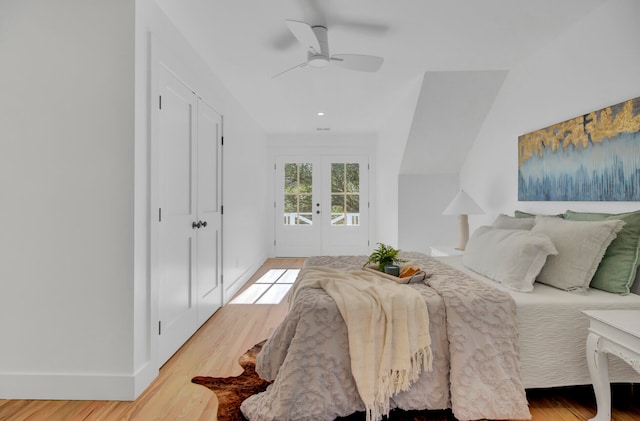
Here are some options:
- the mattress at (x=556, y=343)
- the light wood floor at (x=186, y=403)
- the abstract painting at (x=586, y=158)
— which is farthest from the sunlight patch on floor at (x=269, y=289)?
the abstract painting at (x=586, y=158)

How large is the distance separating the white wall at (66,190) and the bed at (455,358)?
988 millimetres

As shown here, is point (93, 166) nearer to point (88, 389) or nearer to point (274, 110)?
point (88, 389)

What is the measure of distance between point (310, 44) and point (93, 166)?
161cm

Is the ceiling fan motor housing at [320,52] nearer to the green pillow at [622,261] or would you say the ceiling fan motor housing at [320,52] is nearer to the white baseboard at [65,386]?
the green pillow at [622,261]

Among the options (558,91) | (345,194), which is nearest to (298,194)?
(345,194)

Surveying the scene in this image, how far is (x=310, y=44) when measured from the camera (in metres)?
2.50

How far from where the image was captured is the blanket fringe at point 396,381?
1679 millimetres

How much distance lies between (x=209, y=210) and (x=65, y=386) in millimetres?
1736

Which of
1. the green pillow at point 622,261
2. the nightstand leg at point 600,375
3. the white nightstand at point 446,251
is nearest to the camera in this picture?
the nightstand leg at point 600,375

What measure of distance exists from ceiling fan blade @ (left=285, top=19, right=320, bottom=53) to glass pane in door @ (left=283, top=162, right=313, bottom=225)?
13.9 feet

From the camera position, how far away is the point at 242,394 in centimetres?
202

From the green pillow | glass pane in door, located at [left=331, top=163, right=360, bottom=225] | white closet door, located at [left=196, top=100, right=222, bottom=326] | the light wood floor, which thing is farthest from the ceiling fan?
glass pane in door, located at [left=331, top=163, right=360, bottom=225]

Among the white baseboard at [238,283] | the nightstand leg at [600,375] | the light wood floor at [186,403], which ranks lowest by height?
the light wood floor at [186,403]

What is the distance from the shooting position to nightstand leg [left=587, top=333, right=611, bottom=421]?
1659mm
